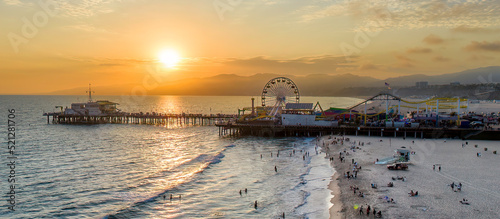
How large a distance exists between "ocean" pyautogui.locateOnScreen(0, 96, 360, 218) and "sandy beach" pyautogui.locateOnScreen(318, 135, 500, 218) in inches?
81.1

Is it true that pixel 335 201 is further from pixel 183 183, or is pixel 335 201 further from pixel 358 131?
pixel 358 131

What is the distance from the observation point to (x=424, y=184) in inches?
1195

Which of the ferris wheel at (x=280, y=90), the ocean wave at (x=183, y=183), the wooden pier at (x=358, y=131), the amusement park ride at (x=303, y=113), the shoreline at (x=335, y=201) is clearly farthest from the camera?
the ferris wheel at (x=280, y=90)

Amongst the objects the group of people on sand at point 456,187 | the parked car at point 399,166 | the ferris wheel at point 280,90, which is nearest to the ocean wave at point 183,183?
the parked car at point 399,166

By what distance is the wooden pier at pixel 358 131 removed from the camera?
5968cm

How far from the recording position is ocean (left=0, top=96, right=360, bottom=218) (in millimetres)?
27078

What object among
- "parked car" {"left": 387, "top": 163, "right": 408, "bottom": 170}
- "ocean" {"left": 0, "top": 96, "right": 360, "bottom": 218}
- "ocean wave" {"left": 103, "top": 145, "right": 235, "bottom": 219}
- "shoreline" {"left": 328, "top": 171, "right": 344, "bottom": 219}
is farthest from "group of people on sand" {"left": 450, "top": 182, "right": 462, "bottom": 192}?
"ocean wave" {"left": 103, "top": 145, "right": 235, "bottom": 219}

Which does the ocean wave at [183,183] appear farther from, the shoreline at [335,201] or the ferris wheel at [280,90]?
the ferris wheel at [280,90]

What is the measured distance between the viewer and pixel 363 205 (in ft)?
83.6

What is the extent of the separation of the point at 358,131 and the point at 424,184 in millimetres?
36500

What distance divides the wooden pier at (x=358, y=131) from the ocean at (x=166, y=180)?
360 inches

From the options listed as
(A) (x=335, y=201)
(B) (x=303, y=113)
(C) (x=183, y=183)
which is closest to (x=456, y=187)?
(A) (x=335, y=201)

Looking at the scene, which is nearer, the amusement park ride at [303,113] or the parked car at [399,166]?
the parked car at [399,166]

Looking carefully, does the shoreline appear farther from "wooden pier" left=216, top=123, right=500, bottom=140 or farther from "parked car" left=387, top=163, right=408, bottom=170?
"wooden pier" left=216, top=123, right=500, bottom=140
